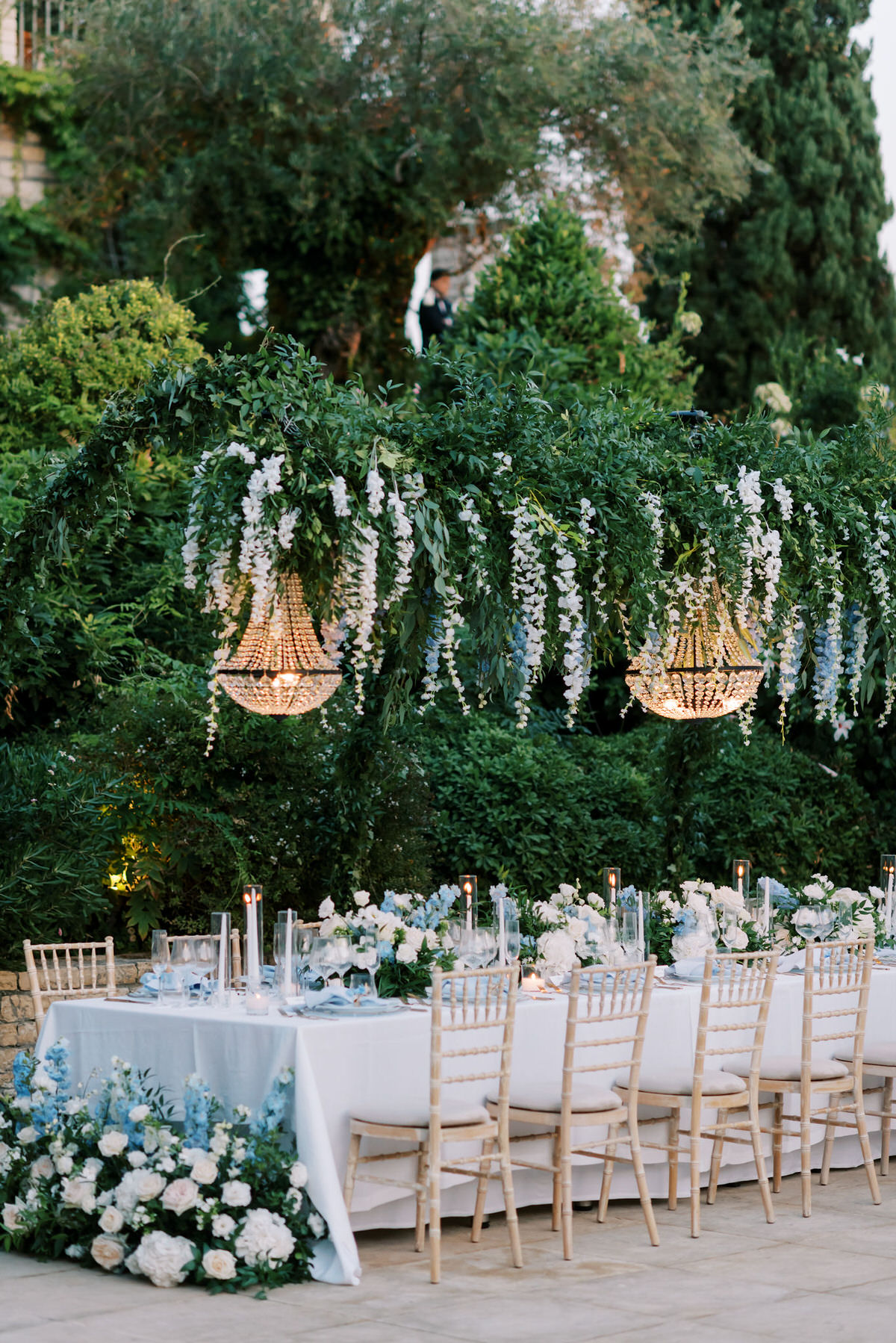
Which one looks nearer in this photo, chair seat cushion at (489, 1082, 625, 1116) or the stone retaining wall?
chair seat cushion at (489, 1082, 625, 1116)

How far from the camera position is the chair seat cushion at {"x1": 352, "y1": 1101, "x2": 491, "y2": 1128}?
512cm

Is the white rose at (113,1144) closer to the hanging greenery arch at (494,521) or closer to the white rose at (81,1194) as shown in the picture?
the white rose at (81,1194)

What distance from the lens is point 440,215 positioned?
14180 millimetres

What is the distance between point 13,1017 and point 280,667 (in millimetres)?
2219

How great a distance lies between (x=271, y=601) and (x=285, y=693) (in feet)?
1.90

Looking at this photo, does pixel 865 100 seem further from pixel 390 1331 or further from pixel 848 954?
pixel 390 1331

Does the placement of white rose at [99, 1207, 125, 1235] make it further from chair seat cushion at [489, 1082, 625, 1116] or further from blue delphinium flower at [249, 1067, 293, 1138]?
chair seat cushion at [489, 1082, 625, 1116]

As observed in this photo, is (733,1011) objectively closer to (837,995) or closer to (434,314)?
(837,995)

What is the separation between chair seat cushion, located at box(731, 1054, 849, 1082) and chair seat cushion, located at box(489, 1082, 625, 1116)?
84 cm

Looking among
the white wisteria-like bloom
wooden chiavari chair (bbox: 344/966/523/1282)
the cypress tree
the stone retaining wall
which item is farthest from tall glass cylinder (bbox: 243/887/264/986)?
the cypress tree

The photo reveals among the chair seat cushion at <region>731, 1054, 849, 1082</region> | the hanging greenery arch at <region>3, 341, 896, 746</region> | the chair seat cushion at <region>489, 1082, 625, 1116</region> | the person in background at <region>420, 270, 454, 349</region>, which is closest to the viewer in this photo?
the chair seat cushion at <region>489, 1082, 625, 1116</region>

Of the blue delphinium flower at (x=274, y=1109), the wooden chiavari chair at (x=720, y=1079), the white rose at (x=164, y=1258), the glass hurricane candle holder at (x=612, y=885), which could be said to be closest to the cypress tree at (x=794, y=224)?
the glass hurricane candle holder at (x=612, y=885)

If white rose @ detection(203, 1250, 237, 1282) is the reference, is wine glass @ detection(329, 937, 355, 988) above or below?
above

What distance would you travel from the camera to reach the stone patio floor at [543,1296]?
4480 millimetres
